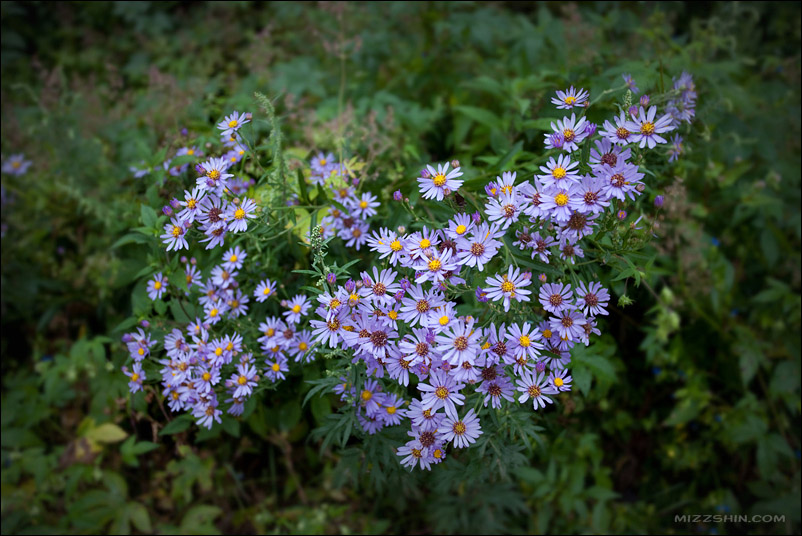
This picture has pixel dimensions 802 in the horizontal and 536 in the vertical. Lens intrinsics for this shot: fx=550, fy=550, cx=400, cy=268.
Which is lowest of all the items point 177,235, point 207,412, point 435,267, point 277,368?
point 207,412

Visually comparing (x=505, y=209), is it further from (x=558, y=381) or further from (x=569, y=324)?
(x=558, y=381)

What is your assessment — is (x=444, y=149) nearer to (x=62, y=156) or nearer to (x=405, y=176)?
(x=405, y=176)

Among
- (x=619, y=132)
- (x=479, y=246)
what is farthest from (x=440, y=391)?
(x=619, y=132)

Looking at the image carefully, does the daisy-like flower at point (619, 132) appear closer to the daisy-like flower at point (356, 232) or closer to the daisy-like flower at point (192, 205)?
the daisy-like flower at point (356, 232)

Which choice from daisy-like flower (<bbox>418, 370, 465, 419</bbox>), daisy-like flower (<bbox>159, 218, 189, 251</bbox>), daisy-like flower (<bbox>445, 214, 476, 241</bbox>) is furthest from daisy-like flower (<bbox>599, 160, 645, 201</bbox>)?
daisy-like flower (<bbox>159, 218, 189, 251</bbox>)

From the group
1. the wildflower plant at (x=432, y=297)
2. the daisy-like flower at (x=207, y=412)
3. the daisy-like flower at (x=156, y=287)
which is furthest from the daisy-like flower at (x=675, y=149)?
A: the daisy-like flower at (x=156, y=287)

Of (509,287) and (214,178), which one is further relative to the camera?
(214,178)

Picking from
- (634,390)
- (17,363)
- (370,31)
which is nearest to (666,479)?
(634,390)
